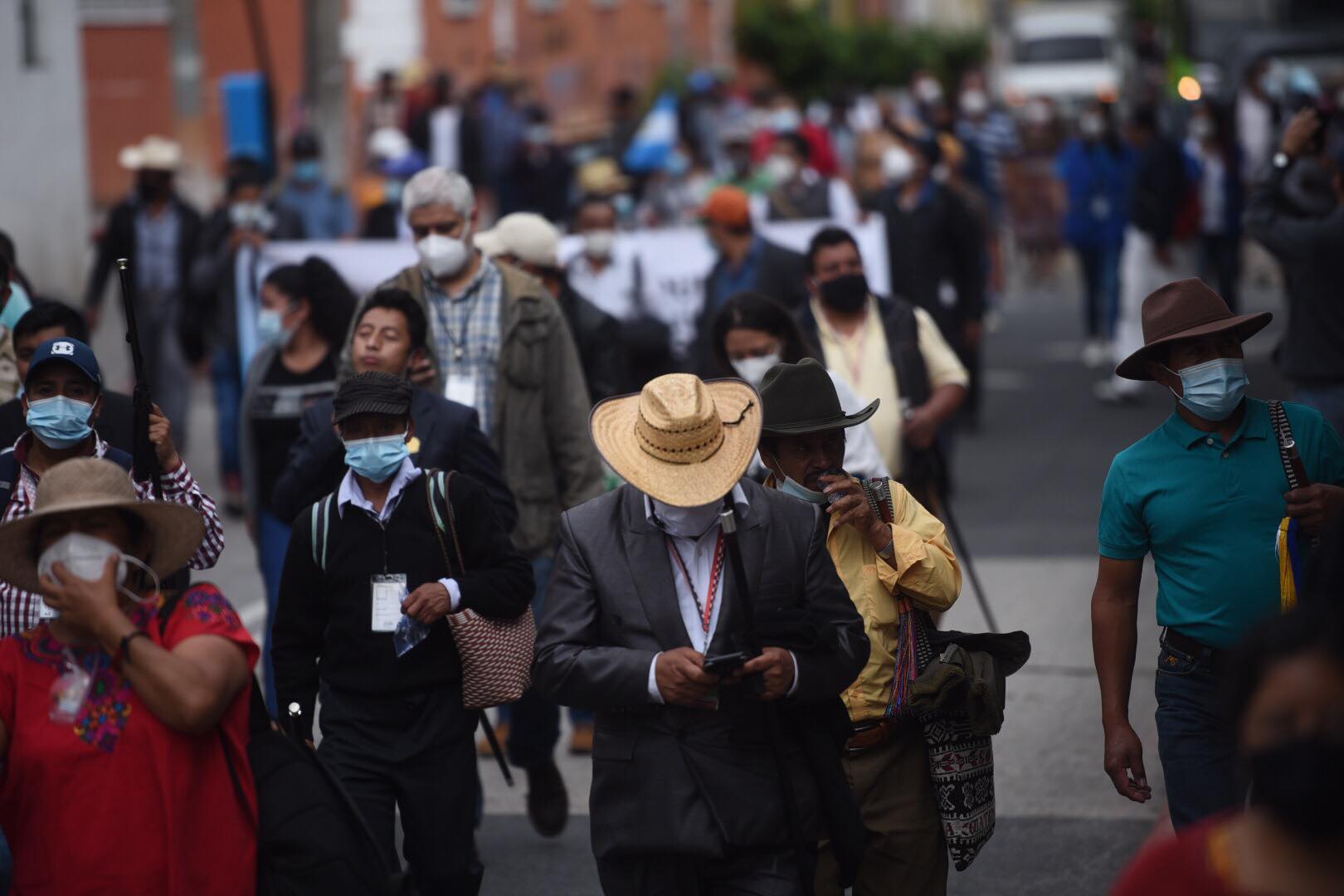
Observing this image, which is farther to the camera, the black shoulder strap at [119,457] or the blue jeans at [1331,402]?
the blue jeans at [1331,402]

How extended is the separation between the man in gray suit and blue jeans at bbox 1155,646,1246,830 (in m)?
0.90

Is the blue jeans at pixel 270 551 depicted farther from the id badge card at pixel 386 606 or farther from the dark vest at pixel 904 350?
the id badge card at pixel 386 606

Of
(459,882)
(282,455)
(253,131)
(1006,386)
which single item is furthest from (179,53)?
(459,882)

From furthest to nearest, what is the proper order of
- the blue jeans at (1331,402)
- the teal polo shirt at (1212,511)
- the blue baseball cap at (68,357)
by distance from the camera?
the blue jeans at (1331,402), the blue baseball cap at (68,357), the teal polo shirt at (1212,511)

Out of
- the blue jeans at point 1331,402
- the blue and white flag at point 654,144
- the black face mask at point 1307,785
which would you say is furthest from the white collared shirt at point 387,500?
the blue and white flag at point 654,144

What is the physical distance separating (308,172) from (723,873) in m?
12.1

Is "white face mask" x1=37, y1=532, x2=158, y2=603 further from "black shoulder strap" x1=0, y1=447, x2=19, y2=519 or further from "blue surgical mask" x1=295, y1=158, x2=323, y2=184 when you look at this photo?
"blue surgical mask" x1=295, y1=158, x2=323, y2=184

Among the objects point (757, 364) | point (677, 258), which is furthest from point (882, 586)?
point (677, 258)

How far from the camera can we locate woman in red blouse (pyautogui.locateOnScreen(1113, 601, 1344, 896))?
273 centimetres

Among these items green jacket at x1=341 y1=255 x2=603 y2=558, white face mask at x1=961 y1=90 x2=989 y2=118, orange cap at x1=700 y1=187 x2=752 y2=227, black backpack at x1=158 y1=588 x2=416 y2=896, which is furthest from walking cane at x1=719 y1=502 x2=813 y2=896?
white face mask at x1=961 y1=90 x2=989 y2=118

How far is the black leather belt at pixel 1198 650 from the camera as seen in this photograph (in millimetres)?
4883

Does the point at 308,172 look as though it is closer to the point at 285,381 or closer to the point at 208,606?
the point at 285,381

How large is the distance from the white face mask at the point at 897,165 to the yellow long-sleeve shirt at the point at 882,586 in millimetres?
8838

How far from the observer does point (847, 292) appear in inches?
295
